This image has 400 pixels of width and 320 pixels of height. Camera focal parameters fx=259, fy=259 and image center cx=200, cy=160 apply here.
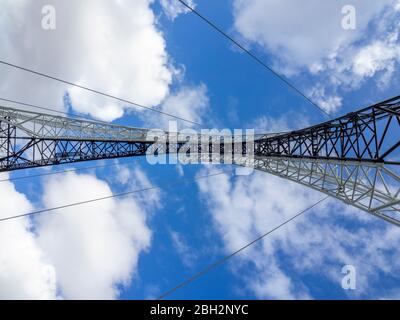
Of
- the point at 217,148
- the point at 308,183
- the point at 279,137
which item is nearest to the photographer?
the point at 308,183

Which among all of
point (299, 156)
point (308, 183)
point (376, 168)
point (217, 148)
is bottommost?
point (376, 168)

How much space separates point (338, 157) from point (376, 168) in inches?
87.8

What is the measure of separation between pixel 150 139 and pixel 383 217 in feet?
60.5

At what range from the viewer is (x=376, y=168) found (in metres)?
10.8

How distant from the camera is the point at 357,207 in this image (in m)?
11.9

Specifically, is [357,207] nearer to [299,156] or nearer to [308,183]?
[308,183]

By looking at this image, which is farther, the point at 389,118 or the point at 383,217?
the point at 383,217

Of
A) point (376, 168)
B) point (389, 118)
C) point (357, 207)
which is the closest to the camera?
point (389, 118)

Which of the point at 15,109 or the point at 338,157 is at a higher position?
the point at 15,109
